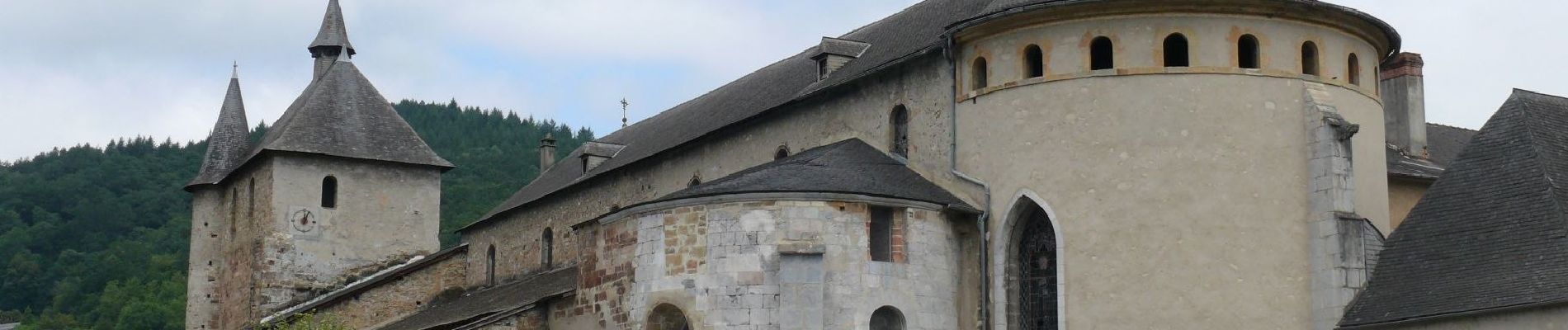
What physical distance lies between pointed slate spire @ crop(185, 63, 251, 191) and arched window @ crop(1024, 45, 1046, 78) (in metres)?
32.5

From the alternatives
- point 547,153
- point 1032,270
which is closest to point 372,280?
point 547,153

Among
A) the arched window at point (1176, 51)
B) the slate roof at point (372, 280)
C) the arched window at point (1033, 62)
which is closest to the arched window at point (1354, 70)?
the arched window at point (1176, 51)

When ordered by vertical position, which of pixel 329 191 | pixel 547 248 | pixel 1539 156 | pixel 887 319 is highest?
pixel 329 191

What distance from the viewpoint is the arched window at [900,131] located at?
109ft

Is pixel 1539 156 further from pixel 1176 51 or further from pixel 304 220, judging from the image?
pixel 304 220

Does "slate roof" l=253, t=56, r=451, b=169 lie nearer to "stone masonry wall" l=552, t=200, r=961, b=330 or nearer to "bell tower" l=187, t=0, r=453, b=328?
"bell tower" l=187, t=0, r=453, b=328

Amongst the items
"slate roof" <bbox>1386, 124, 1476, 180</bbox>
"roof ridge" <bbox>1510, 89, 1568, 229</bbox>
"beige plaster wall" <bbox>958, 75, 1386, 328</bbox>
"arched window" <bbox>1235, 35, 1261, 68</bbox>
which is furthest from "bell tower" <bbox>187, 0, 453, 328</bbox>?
"roof ridge" <bbox>1510, 89, 1568, 229</bbox>

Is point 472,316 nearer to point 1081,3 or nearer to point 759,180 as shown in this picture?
point 759,180

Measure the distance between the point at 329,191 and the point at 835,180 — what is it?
2596 centimetres

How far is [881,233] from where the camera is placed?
30375 mm

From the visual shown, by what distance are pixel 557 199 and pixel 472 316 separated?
9.83 m

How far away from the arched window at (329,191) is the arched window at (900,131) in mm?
23725

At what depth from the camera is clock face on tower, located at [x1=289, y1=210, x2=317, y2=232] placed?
52.1 meters

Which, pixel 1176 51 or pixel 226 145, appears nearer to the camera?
pixel 1176 51
